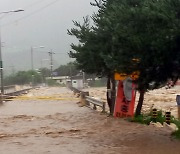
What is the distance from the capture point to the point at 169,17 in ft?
39.2

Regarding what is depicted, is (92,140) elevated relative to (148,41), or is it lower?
lower

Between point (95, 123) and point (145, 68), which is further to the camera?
point (95, 123)

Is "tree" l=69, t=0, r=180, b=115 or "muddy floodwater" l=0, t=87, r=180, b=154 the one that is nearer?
"tree" l=69, t=0, r=180, b=115

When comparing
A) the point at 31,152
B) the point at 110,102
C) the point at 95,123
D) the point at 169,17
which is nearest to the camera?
the point at 169,17

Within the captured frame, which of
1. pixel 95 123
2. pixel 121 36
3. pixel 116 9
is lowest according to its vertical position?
pixel 95 123

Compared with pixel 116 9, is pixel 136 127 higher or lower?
lower

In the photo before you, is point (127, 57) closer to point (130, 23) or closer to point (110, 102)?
point (130, 23)

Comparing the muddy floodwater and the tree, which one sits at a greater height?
the tree

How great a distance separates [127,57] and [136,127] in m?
5.79

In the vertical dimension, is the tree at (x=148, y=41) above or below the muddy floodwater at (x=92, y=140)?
above

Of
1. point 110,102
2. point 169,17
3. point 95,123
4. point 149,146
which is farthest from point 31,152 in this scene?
point 110,102

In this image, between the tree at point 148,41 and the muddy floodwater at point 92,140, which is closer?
the tree at point 148,41

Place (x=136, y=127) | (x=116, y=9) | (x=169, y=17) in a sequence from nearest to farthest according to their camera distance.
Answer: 1. (x=169, y=17)
2. (x=116, y=9)
3. (x=136, y=127)

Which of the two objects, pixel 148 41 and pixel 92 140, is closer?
pixel 148 41
